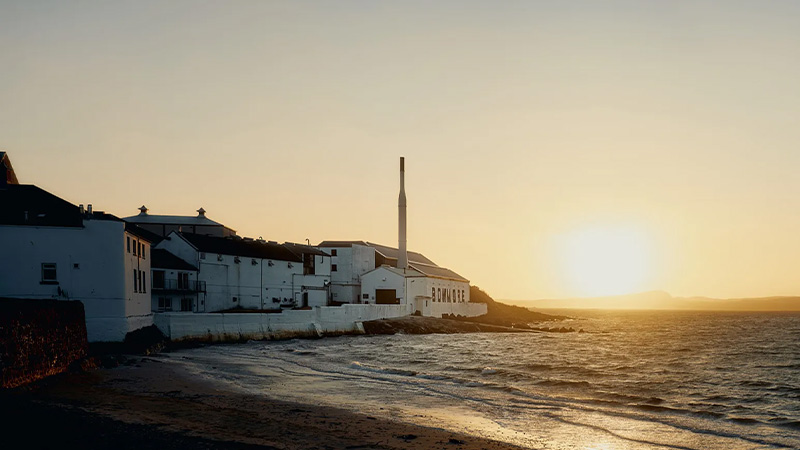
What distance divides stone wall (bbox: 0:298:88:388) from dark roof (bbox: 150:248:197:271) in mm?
28027

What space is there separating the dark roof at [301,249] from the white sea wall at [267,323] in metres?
12.0

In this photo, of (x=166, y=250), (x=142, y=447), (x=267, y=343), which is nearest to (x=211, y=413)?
(x=142, y=447)

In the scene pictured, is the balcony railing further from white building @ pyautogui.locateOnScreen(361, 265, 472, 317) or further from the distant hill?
the distant hill

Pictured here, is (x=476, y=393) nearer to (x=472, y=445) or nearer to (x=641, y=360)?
(x=472, y=445)

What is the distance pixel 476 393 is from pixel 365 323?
135ft

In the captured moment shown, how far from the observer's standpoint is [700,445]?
17.4 meters

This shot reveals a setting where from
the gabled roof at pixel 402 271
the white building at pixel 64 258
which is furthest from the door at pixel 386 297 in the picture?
the white building at pixel 64 258

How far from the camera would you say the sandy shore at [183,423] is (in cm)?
1355

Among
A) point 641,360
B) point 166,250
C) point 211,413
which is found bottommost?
point 641,360

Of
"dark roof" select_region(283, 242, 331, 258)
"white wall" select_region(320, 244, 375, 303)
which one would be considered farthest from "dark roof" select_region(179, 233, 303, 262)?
"white wall" select_region(320, 244, 375, 303)

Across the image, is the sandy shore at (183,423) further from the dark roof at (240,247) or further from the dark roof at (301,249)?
the dark roof at (301,249)

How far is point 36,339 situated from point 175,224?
207 feet

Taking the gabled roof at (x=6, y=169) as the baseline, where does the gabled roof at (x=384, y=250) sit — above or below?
below

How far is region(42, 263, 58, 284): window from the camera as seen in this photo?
1382 inches
